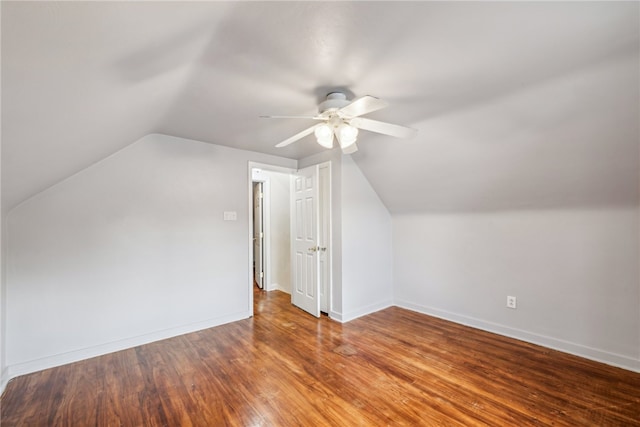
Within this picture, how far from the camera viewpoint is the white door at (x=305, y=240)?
3699 millimetres

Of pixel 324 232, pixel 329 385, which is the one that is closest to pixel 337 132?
pixel 324 232

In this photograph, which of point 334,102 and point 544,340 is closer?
point 334,102

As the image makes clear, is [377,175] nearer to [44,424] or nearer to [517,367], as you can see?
[517,367]

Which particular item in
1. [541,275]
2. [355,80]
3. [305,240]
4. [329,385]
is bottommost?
A: [329,385]

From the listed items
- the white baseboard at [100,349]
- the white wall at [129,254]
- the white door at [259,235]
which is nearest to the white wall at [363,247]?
the white wall at [129,254]

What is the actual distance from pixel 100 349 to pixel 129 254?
0.95 metres

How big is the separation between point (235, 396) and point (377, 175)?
2.90m

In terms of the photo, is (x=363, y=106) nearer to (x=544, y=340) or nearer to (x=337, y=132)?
(x=337, y=132)

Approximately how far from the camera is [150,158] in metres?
2.99

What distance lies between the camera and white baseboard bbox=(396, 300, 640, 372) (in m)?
2.39

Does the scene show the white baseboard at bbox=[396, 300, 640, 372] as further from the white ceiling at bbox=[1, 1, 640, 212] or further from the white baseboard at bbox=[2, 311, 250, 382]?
the white baseboard at bbox=[2, 311, 250, 382]

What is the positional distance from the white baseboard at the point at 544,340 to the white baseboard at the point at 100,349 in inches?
113

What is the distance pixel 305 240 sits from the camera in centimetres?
393

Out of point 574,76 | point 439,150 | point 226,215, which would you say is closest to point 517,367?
point 439,150
